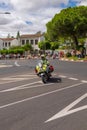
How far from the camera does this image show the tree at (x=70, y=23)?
6126 centimetres

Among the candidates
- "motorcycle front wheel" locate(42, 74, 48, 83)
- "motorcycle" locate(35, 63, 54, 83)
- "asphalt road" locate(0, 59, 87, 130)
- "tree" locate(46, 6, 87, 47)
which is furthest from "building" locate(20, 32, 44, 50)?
"asphalt road" locate(0, 59, 87, 130)

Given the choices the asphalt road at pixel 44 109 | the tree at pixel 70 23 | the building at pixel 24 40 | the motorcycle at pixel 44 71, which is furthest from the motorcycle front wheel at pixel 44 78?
the building at pixel 24 40

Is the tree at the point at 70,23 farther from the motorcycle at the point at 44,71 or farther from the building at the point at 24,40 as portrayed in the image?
the building at the point at 24,40

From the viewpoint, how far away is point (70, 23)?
6144 centimetres

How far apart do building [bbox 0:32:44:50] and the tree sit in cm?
6286

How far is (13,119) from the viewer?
9.08 meters

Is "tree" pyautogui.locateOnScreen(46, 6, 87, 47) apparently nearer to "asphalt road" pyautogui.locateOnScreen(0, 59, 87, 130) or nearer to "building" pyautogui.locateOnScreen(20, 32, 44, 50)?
"asphalt road" pyautogui.locateOnScreen(0, 59, 87, 130)

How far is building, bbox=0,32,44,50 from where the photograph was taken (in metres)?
133

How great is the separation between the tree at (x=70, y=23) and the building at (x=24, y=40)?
6286 centimetres

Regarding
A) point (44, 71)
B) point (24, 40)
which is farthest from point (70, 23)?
point (24, 40)

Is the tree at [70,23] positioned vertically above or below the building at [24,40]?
above

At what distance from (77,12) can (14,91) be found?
49275 mm

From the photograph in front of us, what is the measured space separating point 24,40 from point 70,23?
75700 millimetres

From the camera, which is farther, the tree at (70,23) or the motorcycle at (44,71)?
the tree at (70,23)
